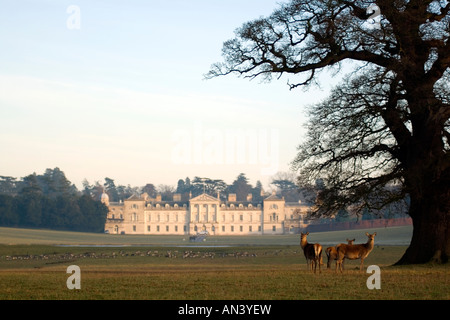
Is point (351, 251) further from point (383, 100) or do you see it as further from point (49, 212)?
point (49, 212)

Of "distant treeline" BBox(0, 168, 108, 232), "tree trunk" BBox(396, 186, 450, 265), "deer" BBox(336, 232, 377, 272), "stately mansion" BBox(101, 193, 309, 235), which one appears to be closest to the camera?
"deer" BBox(336, 232, 377, 272)

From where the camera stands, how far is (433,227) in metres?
Result: 20.6

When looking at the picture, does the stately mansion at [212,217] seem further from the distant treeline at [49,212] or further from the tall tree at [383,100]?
the tall tree at [383,100]

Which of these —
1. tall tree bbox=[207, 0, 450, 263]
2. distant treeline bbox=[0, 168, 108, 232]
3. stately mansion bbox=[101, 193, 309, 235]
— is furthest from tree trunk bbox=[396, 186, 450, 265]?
stately mansion bbox=[101, 193, 309, 235]

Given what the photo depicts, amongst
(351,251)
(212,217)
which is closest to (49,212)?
(212,217)

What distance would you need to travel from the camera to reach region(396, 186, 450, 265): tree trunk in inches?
803

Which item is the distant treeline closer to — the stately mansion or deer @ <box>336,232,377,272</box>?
the stately mansion

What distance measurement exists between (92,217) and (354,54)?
113m

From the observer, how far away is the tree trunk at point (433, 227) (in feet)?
66.9

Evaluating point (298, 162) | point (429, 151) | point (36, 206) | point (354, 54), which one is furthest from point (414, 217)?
point (36, 206)

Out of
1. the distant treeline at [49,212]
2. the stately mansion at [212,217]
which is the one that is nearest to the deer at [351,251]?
the distant treeline at [49,212]
